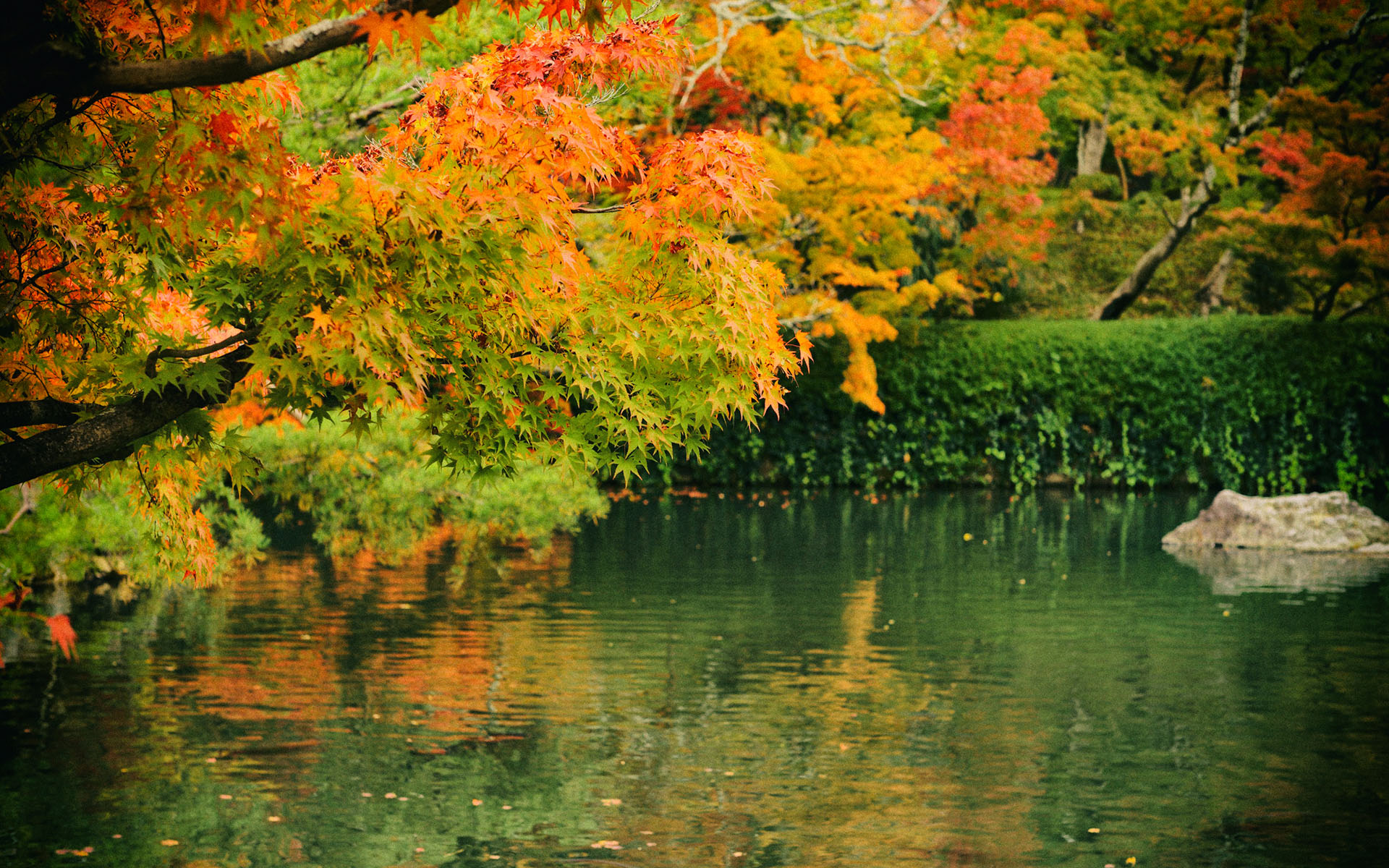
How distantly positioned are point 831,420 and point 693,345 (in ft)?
82.6

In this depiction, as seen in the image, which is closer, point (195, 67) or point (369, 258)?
point (195, 67)

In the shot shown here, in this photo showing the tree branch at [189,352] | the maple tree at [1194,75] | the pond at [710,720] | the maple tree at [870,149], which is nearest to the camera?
the tree branch at [189,352]

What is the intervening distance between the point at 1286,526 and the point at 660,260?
56.1 ft

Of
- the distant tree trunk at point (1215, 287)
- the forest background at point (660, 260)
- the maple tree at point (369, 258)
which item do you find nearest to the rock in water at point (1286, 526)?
the forest background at point (660, 260)

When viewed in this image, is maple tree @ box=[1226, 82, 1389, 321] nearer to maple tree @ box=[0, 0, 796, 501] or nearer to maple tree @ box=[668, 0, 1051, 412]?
maple tree @ box=[668, 0, 1051, 412]

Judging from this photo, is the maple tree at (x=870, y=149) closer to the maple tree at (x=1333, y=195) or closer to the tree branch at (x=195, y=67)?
the maple tree at (x=1333, y=195)

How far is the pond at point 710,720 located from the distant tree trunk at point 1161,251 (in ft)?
52.7

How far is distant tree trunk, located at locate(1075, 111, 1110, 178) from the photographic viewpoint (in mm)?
39312

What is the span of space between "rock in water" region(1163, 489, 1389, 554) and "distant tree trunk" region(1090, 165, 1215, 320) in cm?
1234

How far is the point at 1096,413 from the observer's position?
31219 millimetres

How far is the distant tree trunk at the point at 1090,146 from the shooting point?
129 ft

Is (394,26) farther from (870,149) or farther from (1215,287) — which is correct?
(1215,287)

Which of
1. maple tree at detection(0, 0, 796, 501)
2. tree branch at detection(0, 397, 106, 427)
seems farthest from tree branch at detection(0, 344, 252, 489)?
tree branch at detection(0, 397, 106, 427)

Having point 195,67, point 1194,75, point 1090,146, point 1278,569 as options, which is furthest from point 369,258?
point 1090,146
